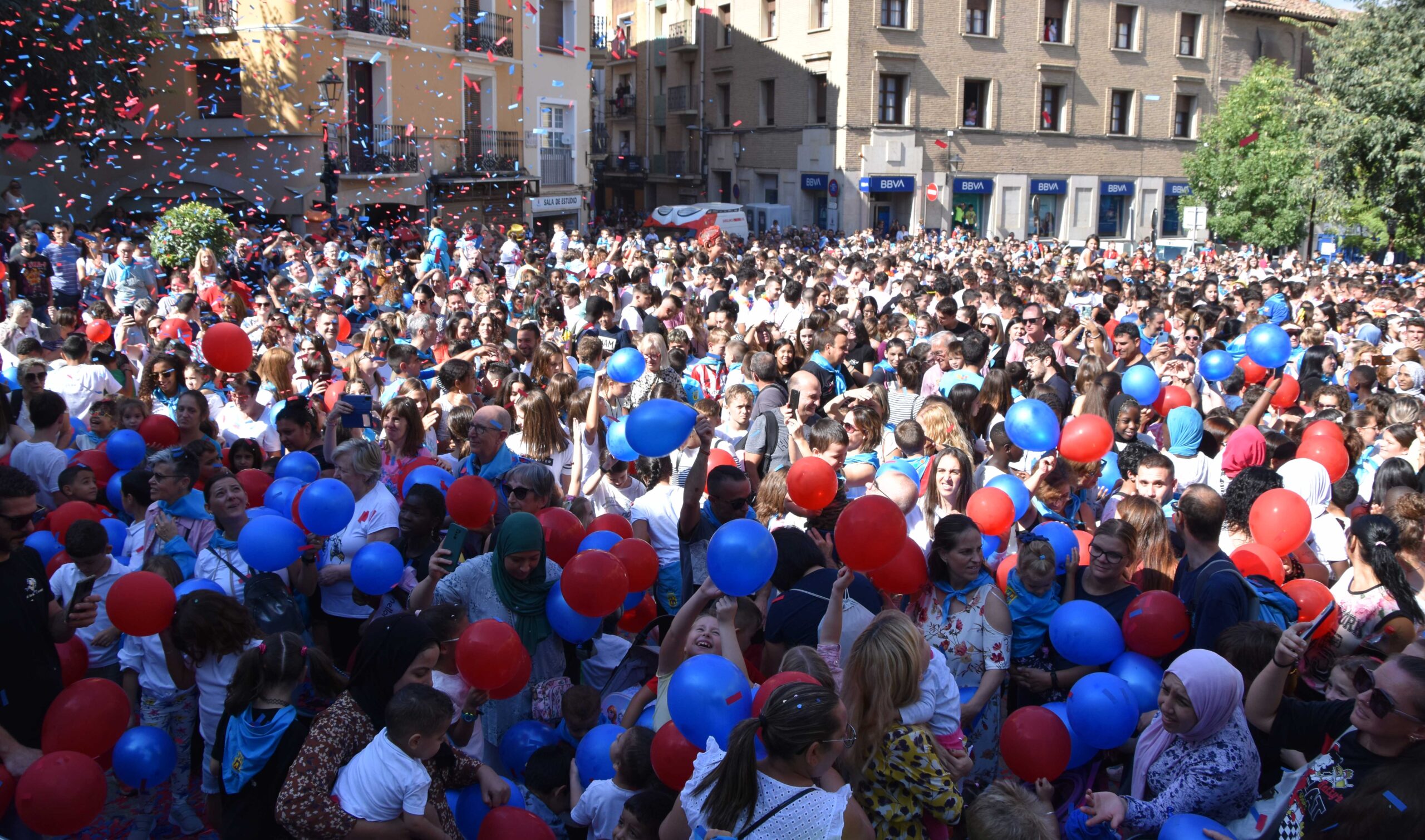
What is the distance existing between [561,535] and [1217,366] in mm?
5094

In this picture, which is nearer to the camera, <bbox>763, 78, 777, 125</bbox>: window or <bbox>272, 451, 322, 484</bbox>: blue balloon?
<bbox>272, 451, 322, 484</bbox>: blue balloon

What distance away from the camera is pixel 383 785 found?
288cm

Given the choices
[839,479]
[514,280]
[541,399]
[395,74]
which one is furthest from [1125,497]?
[395,74]

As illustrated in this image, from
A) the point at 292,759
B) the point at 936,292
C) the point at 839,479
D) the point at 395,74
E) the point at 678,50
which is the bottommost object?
the point at 292,759

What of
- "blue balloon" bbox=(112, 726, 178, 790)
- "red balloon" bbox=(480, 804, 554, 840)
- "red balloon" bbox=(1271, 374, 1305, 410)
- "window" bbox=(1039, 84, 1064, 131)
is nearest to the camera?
"red balloon" bbox=(480, 804, 554, 840)

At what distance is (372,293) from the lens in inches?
438

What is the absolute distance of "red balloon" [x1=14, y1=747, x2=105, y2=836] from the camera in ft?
Answer: 10.5

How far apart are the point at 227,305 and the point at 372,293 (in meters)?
1.90

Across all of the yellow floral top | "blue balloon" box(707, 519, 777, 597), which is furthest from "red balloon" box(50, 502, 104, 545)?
the yellow floral top

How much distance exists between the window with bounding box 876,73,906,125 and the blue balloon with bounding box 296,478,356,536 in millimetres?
29188

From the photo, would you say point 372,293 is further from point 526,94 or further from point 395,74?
point 526,94

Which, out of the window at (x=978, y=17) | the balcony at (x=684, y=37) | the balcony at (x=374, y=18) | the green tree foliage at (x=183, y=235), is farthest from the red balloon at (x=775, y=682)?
the balcony at (x=684, y=37)

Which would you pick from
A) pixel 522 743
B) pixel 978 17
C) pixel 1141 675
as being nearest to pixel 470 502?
pixel 522 743

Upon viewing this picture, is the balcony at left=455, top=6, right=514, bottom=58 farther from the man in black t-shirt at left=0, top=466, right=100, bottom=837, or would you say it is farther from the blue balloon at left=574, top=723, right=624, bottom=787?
the blue balloon at left=574, top=723, right=624, bottom=787
